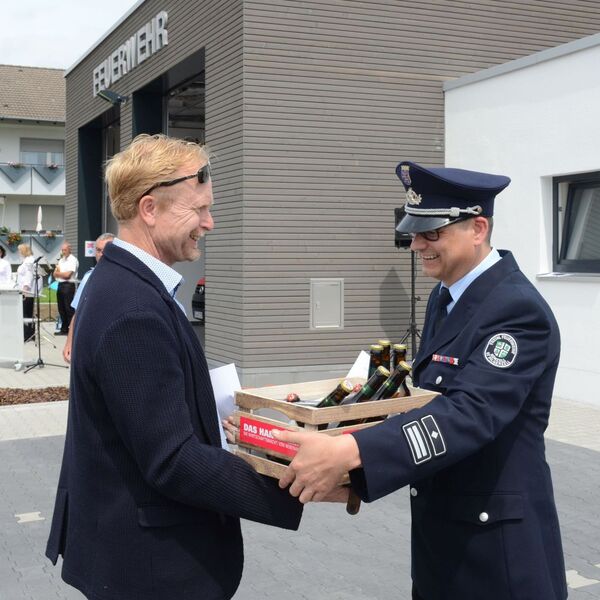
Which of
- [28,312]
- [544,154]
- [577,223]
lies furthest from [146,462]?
[28,312]

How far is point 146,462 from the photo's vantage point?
6.57 feet

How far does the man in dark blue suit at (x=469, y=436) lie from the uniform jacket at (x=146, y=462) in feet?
0.68

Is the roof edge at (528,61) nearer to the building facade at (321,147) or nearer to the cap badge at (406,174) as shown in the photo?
the building facade at (321,147)

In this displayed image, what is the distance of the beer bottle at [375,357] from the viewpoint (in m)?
2.64

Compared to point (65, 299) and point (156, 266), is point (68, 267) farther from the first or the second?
point (156, 266)

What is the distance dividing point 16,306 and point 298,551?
925 centimetres

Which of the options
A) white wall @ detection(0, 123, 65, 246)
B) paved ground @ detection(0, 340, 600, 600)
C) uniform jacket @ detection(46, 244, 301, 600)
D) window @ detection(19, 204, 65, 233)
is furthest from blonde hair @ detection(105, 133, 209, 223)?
window @ detection(19, 204, 65, 233)

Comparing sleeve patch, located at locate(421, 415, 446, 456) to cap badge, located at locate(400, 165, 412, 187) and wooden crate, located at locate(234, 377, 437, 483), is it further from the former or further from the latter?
cap badge, located at locate(400, 165, 412, 187)

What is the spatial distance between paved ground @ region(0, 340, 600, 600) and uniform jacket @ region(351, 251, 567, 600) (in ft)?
7.87

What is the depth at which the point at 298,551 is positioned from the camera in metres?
5.33

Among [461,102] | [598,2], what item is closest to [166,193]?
[461,102]

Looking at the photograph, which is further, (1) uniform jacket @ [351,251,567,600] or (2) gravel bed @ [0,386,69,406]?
(2) gravel bed @ [0,386,69,406]

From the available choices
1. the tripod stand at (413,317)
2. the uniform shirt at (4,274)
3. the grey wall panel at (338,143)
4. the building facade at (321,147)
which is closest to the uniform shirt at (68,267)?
the uniform shirt at (4,274)

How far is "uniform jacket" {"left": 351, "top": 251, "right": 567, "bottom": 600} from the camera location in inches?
83.0
